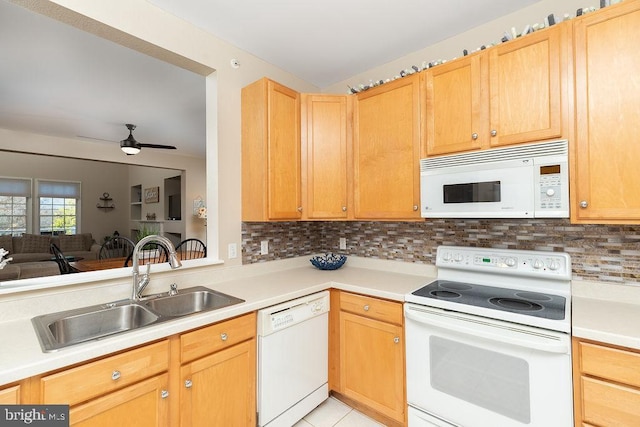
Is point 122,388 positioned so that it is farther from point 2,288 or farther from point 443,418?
point 443,418

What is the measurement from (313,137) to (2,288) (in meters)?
1.89

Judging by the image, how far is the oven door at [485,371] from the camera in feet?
4.09

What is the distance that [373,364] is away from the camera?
1827 millimetres

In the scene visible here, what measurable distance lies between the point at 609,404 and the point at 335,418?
1411mm

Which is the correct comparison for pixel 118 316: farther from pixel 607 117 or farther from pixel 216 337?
pixel 607 117

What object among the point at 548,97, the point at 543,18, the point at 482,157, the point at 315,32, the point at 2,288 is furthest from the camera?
the point at 315,32

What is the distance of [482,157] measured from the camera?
163cm

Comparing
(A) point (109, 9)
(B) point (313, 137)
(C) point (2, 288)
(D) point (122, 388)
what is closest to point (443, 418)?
(D) point (122, 388)

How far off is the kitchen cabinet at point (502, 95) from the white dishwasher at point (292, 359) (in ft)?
4.25

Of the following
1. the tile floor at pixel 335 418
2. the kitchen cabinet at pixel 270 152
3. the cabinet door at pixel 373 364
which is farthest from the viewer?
the kitchen cabinet at pixel 270 152

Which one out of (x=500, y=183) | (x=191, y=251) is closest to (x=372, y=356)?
(x=500, y=183)

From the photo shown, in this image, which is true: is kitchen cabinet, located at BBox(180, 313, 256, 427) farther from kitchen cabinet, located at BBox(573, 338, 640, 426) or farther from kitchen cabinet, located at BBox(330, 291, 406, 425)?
kitchen cabinet, located at BBox(573, 338, 640, 426)

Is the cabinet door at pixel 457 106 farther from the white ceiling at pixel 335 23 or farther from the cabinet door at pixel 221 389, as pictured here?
the cabinet door at pixel 221 389

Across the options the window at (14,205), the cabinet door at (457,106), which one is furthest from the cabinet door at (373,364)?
the window at (14,205)
